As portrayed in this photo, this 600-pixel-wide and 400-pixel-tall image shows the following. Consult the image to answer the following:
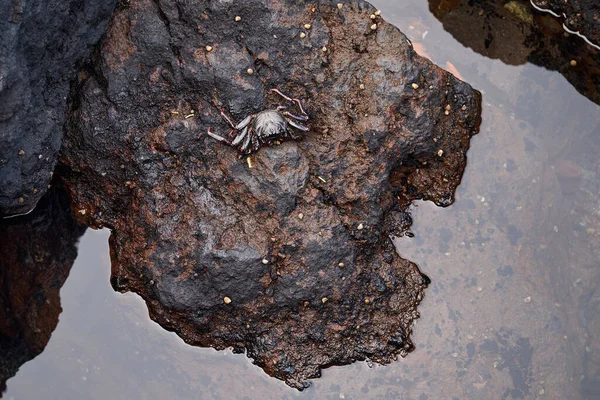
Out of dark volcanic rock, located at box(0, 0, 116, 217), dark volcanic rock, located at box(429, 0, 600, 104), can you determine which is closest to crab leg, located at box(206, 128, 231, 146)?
dark volcanic rock, located at box(0, 0, 116, 217)

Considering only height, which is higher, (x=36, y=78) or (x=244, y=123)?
(x=244, y=123)

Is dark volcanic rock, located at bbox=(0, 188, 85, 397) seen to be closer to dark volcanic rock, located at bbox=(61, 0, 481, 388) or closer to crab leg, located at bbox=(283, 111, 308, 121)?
dark volcanic rock, located at bbox=(61, 0, 481, 388)

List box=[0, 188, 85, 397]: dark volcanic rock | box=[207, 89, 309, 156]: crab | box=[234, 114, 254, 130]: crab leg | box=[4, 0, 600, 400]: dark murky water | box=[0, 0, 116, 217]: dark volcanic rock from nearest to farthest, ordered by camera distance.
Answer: box=[0, 0, 116, 217]: dark volcanic rock → box=[207, 89, 309, 156]: crab → box=[234, 114, 254, 130]: crab leg → box=[4, 0, 600, 400]: dark murky water → box=[0, 188, 85, 397]: dark volcanic rock

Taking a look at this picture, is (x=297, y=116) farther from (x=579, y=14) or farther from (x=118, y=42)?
(x=579, y=14)

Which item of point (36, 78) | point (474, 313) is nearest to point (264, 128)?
point (36, 78)

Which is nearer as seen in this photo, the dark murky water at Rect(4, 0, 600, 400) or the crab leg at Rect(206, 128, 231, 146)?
the crab leg at Rect(206, 128, 231, 146)

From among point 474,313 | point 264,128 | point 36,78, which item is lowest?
point 474,313

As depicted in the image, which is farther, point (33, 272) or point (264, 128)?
point (33, 272)
